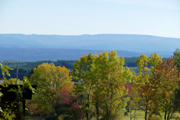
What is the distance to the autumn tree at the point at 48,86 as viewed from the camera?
4341 centimetres

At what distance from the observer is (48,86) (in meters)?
46.0

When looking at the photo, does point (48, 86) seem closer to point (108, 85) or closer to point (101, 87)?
point (101, 87)

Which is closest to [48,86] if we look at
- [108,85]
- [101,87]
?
[101,87]

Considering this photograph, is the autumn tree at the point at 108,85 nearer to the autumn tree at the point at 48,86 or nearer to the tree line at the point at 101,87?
the tree line at the point at 101,87

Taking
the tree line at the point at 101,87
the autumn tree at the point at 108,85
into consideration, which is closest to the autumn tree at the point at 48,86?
the tree line at the point at 101,87

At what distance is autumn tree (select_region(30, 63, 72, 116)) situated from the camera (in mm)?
43406

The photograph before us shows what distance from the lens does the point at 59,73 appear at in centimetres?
4675

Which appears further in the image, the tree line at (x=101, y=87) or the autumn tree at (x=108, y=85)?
the autumn tree at (x=108, y=85)

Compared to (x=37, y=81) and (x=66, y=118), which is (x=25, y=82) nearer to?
(x=66, y=118)

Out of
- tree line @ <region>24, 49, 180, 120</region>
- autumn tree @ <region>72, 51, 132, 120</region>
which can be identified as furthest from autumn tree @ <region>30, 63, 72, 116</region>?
Result: autumn tree @ <region>72, 51, 132, 120</region>

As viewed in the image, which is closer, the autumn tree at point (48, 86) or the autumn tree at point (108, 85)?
the autumn tree at point (108, 85)

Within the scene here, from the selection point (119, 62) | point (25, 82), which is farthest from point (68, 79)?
point (25, 82)

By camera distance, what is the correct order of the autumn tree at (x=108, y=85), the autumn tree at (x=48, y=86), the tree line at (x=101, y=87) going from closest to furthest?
the tree line at (x=101, y=87) < the autumn tree at (x=108, y=85) < the autumn tree at (x=48, y=86)

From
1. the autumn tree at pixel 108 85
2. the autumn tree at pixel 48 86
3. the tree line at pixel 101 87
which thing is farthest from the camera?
the autumn tree at pixel 48 86
